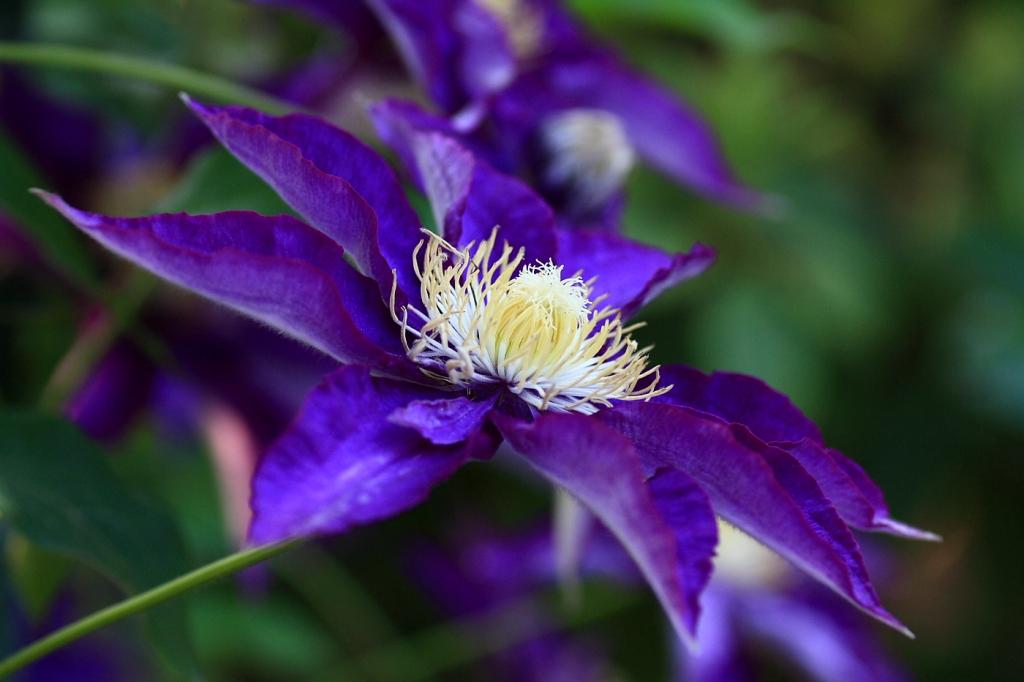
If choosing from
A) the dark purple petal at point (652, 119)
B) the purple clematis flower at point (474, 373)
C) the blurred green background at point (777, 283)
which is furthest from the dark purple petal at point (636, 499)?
the dark purple petal at point (652, 119)

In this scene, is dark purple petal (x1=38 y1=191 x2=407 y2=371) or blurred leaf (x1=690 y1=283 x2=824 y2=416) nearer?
dark purple petal (x1=38 y1=191 x2=407 y2=371)

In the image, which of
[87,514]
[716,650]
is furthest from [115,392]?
[716,650]

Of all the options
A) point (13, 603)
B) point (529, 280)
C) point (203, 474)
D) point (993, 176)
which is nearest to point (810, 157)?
point (993, 176)

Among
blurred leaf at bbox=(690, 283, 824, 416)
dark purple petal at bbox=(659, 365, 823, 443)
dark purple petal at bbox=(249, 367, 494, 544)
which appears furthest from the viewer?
blurred leaf at bbox=(690, 283, 824, 416)

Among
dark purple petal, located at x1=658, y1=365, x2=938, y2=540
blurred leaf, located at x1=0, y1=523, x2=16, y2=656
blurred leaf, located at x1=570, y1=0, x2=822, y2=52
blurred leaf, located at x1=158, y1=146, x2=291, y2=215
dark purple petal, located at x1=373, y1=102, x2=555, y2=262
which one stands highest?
blurred leaf, located at x1=570, y1=0, x2=822, y2=52

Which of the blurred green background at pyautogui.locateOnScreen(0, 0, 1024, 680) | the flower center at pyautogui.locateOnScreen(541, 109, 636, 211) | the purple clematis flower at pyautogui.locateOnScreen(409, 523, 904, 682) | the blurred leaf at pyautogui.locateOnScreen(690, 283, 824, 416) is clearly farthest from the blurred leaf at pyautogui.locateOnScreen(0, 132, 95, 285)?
the blurred leaf at pyautogui.locateOnScreen(690, 283, 824, 416)

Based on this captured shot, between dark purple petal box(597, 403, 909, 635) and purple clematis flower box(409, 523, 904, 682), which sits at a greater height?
dark purple petal box(597, 403, 909, 635)

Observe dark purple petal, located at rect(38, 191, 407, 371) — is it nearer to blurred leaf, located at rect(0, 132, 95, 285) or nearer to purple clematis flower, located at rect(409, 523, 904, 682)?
blurred leaf, located at rect(0, 132, 95, 285)
